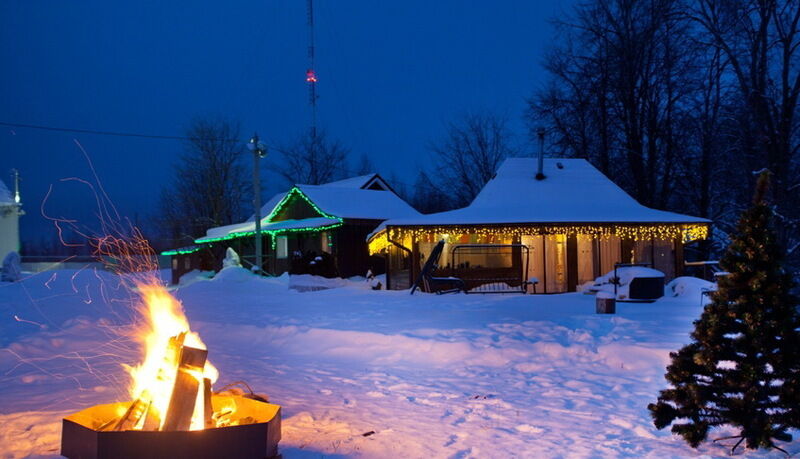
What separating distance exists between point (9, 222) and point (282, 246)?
18921 millimetres

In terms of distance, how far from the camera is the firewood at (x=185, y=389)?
4473mm

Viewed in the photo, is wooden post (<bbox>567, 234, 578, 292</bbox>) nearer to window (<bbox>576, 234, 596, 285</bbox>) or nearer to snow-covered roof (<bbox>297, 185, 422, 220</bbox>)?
window (<bbox>576, 234, 596, 285</bbox>)

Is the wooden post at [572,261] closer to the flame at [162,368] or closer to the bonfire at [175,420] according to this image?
the flame at [162,368]

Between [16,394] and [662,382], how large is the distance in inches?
292

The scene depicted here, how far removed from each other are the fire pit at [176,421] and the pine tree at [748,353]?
10.6 feet

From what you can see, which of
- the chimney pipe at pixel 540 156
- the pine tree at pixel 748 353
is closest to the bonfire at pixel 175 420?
the pine tree at pixel 748 353

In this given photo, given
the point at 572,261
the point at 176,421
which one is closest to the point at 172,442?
the point at 176,421

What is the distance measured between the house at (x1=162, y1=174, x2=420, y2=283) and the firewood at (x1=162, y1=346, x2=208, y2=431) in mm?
24575

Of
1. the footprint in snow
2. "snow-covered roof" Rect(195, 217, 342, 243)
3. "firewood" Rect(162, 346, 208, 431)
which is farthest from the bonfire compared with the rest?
"snow-covered roof" Rect(195, 217, 342, 243)

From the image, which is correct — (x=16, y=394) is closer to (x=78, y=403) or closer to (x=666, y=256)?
(x=78, y=403)

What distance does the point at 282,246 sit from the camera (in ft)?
112

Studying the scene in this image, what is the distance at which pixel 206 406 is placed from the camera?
4.80 metres

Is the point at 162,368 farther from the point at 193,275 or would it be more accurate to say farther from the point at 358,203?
the point at 193,275

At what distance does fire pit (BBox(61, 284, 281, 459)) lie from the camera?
427 centimetres
